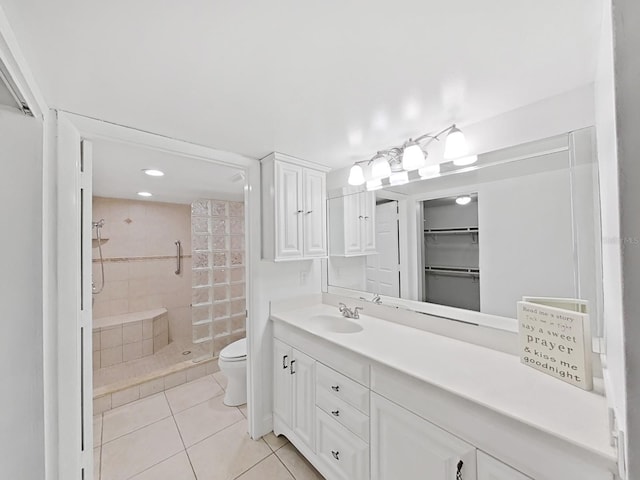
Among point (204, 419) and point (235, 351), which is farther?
point (235, 351)

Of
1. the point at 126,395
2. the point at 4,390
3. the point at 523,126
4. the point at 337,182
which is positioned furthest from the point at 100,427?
the point at 523,126

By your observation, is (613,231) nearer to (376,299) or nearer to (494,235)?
(494,235)

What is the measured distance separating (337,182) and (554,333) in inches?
66.8

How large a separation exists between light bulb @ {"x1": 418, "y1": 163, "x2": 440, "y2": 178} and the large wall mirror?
4 cm

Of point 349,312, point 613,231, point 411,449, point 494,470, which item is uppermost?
point 613,231

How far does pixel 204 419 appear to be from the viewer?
6.78ft

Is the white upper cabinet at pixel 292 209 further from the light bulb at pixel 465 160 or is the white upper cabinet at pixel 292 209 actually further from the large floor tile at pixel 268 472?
the large floor tile at pixel 268 472

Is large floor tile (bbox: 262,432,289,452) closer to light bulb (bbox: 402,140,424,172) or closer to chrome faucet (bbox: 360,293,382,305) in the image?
chrome faucet (bbox: 360,293,382,305)

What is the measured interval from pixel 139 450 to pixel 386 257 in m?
2.17

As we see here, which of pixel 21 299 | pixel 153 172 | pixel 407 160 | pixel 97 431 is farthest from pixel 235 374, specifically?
pixel 407 160

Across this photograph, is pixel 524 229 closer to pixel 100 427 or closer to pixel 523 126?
pixel 523 126

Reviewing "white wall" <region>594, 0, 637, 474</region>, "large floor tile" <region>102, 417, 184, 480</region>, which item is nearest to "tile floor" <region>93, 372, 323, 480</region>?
"large floor tile" <region>102, 417, 184, 480</region>

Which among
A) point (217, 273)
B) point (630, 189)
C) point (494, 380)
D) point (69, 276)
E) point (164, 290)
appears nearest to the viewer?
point (630, 189)

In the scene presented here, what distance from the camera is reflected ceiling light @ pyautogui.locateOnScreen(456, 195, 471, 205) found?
1424 millimetres
